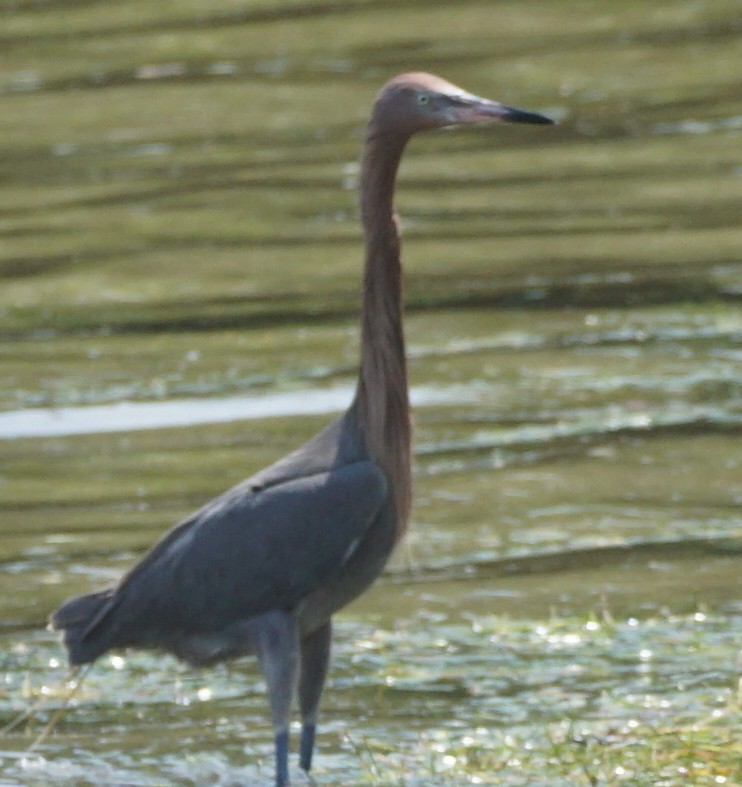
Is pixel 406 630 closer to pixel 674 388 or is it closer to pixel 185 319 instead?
pixel 674 388

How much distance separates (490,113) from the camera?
605 centimetres

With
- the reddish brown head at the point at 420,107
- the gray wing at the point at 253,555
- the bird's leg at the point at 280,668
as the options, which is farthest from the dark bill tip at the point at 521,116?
the bird's leg at the point at 280,668

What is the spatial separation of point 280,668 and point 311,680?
361 mm

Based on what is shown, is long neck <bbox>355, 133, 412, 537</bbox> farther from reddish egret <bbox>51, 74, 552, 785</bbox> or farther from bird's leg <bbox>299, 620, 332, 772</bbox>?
bird's leg <bbox>299, 620, 332, 772</bbox>

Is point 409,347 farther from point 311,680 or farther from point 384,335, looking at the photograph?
point 311,680

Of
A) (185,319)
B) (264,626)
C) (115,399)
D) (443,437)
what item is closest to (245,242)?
(185,319)

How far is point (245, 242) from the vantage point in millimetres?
13242

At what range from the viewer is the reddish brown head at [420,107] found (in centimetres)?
618

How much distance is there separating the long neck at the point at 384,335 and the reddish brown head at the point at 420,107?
5cm

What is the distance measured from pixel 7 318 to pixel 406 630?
199 inches

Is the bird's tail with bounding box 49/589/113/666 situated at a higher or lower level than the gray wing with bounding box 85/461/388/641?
lower

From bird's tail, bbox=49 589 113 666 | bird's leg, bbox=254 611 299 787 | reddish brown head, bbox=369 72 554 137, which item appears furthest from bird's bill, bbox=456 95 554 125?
bird's tail, bbox=49 589 113 666

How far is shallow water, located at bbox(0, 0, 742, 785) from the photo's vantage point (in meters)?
6.96

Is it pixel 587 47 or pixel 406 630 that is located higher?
pixel 587 47
